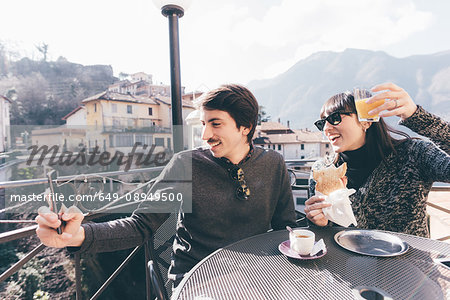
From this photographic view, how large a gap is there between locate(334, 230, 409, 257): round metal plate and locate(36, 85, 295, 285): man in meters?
0.46

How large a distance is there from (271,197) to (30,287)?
1413cm

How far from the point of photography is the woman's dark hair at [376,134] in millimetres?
1920

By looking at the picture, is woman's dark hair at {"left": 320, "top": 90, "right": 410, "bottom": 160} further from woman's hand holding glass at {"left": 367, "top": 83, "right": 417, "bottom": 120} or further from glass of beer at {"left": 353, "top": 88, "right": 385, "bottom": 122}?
woman's hand holding glass at {"left": 367, "top": 83, "right": 417, "bottom": 120}

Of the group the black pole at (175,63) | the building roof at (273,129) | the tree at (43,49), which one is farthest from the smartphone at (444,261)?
the tree at (43,49)

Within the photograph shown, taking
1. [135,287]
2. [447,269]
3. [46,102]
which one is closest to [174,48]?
[447,269]

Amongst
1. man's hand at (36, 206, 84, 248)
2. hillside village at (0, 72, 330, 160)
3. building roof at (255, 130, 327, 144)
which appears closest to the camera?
man's hand at (36, 206, 84, 248)

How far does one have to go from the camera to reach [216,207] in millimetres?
1615

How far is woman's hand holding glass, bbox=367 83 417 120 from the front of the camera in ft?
4.88

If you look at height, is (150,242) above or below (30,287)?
above

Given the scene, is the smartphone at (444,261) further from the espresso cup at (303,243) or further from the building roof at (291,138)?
the building roof at (291,138)

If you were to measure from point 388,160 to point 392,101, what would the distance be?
0.57 meters

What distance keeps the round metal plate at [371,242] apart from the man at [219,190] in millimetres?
457

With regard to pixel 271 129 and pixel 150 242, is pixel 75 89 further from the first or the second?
pixel 150 242

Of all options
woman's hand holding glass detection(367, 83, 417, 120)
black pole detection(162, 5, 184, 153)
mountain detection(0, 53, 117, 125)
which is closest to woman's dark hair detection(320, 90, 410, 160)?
woman's hand holding glass detection(367, 83, 417, 120)
